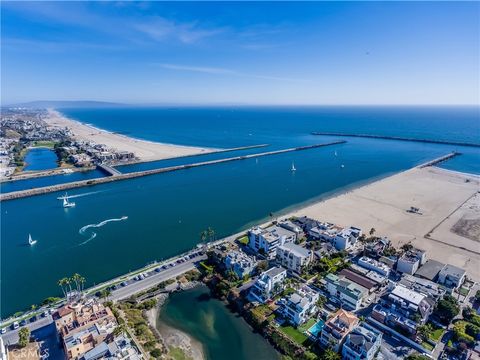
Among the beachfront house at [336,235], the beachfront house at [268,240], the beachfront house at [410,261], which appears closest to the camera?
the beachfront house at [410,261]

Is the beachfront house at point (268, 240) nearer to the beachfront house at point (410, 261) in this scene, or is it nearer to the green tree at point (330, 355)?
the beachfront house at point (410, 261)

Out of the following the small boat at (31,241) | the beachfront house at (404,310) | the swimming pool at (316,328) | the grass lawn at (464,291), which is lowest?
the small boat at (31,241)

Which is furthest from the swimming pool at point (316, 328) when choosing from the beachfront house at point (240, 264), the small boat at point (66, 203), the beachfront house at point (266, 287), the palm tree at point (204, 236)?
the small boat at point (66, 203)

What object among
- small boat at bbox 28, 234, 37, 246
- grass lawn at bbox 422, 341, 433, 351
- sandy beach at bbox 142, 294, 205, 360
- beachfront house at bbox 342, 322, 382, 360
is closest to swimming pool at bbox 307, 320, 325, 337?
beachfront house at bbox 342, 322, 382, 360

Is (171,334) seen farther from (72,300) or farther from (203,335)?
(72,300)

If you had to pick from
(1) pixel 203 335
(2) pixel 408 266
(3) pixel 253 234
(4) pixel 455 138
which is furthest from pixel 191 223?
(4) pixel 455 138

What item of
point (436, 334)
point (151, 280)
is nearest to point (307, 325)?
point (436, 334)
